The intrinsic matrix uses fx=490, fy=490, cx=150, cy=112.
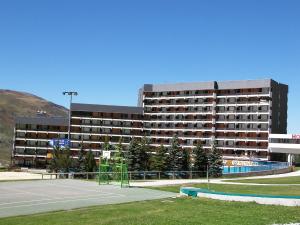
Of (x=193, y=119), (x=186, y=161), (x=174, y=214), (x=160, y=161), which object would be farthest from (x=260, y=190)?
(x=193, y=119)

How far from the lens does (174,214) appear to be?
24.9 meters

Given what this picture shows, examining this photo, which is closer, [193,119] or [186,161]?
[186,161]

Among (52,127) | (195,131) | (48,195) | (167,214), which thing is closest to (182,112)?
(195,131)

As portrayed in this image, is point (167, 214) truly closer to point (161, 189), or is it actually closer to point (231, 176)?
point (161, 189)

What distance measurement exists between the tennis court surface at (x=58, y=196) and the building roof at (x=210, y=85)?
10643 cm

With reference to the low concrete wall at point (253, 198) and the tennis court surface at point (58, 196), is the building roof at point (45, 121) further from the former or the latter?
the low concrete wall at point (253, 198)

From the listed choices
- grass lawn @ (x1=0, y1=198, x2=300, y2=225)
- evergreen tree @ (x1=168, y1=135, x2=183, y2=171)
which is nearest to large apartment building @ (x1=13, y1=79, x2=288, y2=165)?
evergreen tree @ (x1=168, y1=135, x2=183, y2=171)

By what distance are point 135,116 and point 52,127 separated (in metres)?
27.6

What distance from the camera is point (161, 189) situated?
143ft

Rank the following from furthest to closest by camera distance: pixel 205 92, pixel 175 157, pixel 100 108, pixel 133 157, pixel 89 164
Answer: pixel 100 108 → pixel 205 92 → pixel 89 164 → pixel 133 157 → pixel 175 157

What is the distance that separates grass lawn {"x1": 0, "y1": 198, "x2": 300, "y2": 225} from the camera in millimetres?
22641

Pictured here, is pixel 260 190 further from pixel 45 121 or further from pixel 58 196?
pixel 45 121

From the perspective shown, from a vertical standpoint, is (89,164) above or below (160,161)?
below

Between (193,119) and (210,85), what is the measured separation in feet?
40.2
